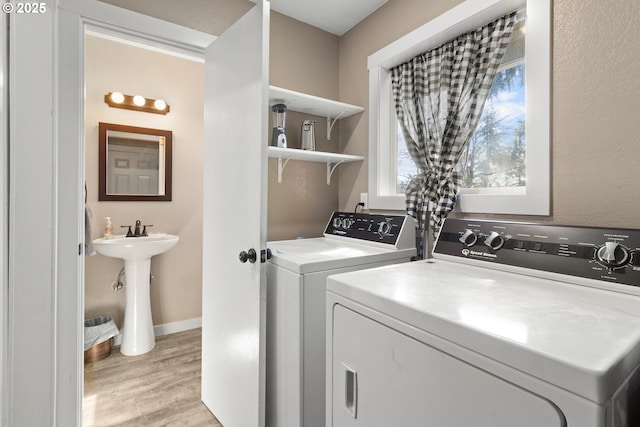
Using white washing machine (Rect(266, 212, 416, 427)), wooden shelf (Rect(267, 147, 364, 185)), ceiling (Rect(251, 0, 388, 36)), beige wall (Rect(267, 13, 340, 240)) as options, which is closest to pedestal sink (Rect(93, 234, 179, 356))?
beige wall (Rect(267, 13, 340, 240))

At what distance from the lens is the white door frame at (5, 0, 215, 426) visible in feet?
4.58

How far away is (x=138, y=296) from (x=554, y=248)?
2.78 metres

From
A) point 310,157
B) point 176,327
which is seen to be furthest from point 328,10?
point 176,327

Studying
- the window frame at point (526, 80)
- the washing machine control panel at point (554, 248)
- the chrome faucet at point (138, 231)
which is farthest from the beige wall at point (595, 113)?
the chrome faucet at point (138, 231)

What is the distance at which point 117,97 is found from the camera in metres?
2.59

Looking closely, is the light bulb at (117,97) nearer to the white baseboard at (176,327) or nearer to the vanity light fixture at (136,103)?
the vanity light fixture at (136,103)

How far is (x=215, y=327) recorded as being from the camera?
1.84 meters

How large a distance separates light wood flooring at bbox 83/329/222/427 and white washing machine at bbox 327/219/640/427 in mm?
1319

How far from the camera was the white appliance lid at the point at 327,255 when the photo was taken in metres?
1.36

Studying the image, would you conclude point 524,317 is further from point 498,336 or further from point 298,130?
point 298,130

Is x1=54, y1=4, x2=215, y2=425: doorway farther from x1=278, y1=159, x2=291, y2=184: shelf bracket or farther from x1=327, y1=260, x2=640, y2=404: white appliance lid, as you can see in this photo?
x1=327, y1=260, x2=640, y2=404: white appliance lid

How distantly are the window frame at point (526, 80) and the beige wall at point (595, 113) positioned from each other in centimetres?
3

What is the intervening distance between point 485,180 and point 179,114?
2.63m

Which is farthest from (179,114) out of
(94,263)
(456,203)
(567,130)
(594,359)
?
(594,359)
